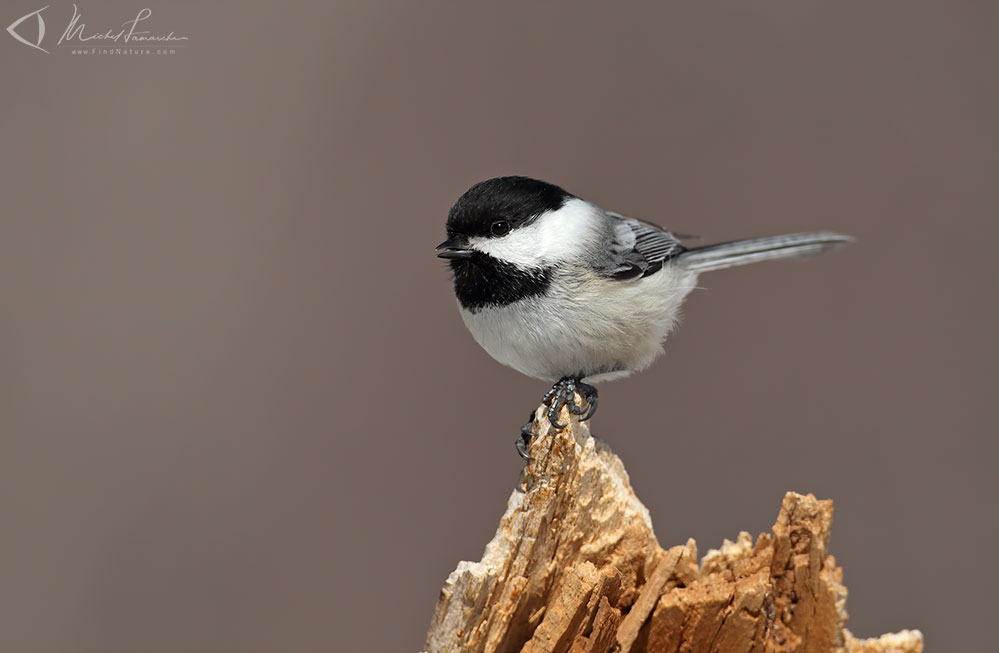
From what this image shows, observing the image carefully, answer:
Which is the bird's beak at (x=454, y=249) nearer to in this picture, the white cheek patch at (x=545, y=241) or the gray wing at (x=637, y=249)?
the white cheek patch at (x=545, y=241)

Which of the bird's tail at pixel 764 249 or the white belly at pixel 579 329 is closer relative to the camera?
the white belly at pixel 579 329

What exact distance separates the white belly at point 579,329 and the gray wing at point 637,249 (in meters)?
0.03

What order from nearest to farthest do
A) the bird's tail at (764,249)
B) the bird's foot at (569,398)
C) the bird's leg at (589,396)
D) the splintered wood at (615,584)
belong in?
1. the splintered wood at (615,584)
2. the bird's foot at (569,398)
3. the bird's leg at (589,396)
4. the bird's tail at (764,249)

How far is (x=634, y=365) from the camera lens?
1954 millimetres

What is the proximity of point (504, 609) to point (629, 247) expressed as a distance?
889mm

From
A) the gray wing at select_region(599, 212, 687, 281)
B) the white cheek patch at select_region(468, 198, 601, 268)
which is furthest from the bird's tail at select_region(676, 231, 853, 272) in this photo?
the white cheek patch at select_region(468, 198, 601, 268)

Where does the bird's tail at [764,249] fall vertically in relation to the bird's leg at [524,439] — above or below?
above

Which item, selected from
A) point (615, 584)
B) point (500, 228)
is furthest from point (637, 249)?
point (615, 584)

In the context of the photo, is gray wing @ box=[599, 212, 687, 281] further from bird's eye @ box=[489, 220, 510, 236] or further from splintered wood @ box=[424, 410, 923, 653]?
splintered wood @ box=[424, 410, 923, 653]

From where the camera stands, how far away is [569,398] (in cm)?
176

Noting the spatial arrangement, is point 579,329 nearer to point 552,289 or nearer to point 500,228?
point 552,289

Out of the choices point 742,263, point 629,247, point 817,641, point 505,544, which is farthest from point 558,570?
point 742,263

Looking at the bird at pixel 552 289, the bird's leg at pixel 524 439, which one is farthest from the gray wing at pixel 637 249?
the bird's leg at pixel 524 439

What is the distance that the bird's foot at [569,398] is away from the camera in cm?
169
